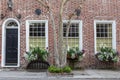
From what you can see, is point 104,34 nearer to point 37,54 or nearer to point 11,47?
point 37,54

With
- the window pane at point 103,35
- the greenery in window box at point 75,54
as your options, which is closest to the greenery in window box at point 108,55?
the window pane at point 103,35

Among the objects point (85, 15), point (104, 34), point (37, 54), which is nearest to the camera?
point (37, 54)

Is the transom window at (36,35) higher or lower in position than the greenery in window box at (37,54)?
higher

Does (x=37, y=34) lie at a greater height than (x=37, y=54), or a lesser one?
greater

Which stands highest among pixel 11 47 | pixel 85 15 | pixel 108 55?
pixel 85 15

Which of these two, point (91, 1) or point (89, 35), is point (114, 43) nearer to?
point (89, 35)

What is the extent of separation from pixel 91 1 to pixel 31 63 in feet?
17.8

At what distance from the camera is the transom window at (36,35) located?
55.5 feet

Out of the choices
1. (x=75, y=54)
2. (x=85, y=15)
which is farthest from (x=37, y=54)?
(x=85, y=15)

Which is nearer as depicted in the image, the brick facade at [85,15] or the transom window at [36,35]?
the brick facade at [85,15]

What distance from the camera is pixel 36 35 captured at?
16953 mm

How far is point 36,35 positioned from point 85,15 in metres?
3.33

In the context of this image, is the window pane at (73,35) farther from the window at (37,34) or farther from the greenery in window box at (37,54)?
the greenery in window box at (37,54)

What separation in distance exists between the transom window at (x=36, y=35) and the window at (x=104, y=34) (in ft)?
11.1
